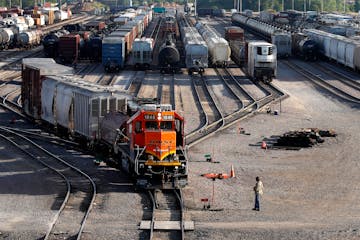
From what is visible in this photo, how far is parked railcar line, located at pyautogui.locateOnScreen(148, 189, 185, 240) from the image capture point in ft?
70.8

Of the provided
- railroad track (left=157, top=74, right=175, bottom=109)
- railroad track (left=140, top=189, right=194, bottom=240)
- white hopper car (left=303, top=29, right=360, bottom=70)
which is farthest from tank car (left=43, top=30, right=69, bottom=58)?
railroad track (left=140, top=189, right=194, bottom=240)

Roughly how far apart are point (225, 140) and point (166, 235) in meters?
15.9

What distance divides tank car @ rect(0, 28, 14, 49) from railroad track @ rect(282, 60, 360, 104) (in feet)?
108

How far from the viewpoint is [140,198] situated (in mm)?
25641

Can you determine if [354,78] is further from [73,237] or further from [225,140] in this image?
[73,237]

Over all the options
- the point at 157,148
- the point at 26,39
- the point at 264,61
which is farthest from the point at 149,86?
the point at 26,39

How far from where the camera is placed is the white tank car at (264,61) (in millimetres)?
58688

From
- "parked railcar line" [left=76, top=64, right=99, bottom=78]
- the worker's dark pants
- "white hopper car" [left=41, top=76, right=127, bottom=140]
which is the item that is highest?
"white hopper car" [left=41, top=76, right=127, bottom=140]

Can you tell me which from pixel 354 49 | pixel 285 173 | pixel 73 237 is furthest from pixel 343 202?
pixel 354 49

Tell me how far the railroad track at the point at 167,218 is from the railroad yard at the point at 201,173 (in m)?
0.03

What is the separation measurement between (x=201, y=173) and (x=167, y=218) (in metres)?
6.64

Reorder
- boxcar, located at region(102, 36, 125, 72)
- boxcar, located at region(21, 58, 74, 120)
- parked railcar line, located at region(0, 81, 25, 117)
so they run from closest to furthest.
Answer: boxcar, located at region(21, 58, 74, 120), parked railcar line, located at region(0, 81, 25, 117), boxcar, located at region(102, 36, 125, 72)

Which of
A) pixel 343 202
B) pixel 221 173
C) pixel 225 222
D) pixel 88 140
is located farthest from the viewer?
pixel 88 140

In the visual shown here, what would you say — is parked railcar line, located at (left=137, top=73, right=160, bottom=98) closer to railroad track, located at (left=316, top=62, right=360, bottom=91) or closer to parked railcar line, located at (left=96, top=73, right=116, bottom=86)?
parked railcar line, located at (left=96, top=73, right=116, bottom=86)
